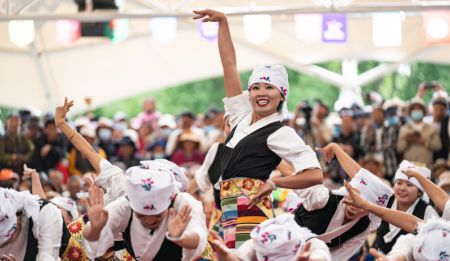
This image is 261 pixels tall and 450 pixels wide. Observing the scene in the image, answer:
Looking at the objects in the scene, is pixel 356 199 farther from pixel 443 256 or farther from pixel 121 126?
pixel 121 126

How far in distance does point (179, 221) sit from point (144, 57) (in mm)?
13716

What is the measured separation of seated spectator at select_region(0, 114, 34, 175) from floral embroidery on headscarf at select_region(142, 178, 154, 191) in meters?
7.42

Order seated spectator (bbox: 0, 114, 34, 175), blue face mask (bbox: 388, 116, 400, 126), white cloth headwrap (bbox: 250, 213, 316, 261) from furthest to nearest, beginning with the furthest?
blue face mask (bbox: 388, 116, 400, 126) → seated spectator (bbox: 0, 114, 34, 175) → white cloth headwrap (bbox: 250, 213, 316, 261)

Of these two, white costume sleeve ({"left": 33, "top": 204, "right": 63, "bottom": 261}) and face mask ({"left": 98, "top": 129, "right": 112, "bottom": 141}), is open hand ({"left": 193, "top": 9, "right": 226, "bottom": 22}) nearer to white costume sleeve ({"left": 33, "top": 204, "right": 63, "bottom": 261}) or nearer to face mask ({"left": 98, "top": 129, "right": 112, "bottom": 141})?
white costume sleeve ({"left": 33, "top": 204, "right": 63, "bottom": 261})

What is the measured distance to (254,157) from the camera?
788 cm

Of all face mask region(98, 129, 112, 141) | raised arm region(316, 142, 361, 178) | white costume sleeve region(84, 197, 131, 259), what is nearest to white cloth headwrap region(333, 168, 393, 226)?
raised arm region(316, 142, 361, 178)

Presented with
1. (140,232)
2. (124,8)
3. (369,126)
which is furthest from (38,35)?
(140,232)

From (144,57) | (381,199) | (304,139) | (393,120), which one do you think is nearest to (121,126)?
(304,139)

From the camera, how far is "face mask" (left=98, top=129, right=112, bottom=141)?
51.9ft

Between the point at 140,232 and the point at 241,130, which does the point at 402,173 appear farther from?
the point at 140,232

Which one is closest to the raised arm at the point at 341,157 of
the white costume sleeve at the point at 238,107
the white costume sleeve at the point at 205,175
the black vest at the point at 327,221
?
the black vest at the point at 327,221

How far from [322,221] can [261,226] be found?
167cm

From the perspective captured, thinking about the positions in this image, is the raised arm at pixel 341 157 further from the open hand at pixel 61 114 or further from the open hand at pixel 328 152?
the open hand at pixel 61 114

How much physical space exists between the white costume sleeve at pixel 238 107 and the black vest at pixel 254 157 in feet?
1.21
